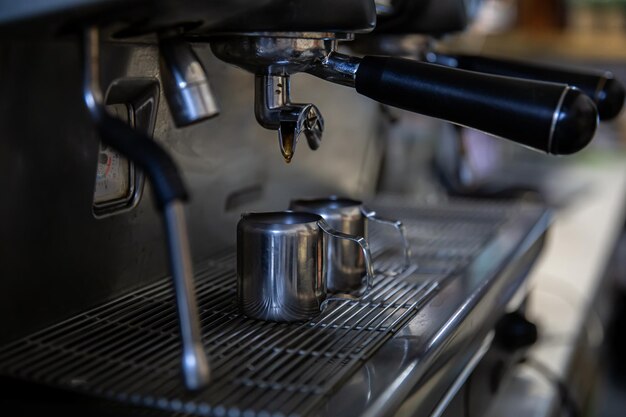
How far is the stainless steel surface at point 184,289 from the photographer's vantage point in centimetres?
46

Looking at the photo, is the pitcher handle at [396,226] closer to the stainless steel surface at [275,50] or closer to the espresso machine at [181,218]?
the espresso machine at [181,218]

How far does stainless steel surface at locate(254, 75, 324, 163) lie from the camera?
633 mm

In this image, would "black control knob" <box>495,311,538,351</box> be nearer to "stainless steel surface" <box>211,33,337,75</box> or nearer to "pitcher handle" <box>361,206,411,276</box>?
"pitcher handle" <box>361,206,411,276</box>

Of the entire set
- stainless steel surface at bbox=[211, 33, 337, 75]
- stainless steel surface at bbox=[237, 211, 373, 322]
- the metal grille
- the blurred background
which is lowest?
the blurred background

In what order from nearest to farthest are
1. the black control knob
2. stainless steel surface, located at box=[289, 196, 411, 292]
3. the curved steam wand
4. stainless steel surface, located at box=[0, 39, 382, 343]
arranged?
the curved steam wand → stainless steel surface, located at box=[0, 39, 382, 343] → stainless steel surface, located at box=[289, 196, 411, 292] → the black control knob

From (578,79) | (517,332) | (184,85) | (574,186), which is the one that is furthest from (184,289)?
(574,186)

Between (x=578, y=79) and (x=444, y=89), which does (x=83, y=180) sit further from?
(x=578, y=79)

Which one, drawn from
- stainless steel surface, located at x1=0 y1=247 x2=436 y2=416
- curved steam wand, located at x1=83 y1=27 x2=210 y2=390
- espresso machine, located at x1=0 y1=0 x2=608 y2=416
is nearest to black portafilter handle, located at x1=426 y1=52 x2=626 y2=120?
espresso machine, located at x1=0 y1=0 x2=608 y2=416

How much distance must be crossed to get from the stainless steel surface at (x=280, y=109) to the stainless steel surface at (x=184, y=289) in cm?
19

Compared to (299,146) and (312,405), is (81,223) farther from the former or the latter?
(299,146)

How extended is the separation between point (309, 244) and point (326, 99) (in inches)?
15.9

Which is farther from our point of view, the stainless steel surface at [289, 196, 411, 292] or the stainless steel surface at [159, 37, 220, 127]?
the stainless steel surface at [289, 196, 411, 292]

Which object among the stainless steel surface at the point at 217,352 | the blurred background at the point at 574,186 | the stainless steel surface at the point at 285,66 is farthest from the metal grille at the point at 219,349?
the blurred background at the point at 574,186

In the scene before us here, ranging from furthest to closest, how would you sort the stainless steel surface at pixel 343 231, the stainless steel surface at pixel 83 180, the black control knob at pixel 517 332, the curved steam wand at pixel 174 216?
the black control knob at pixel 517 332, the stainless steel surface at pixel 343 231, the stainless steel surface at pixel 83 180, the curved steam wand at pixel 174 216
